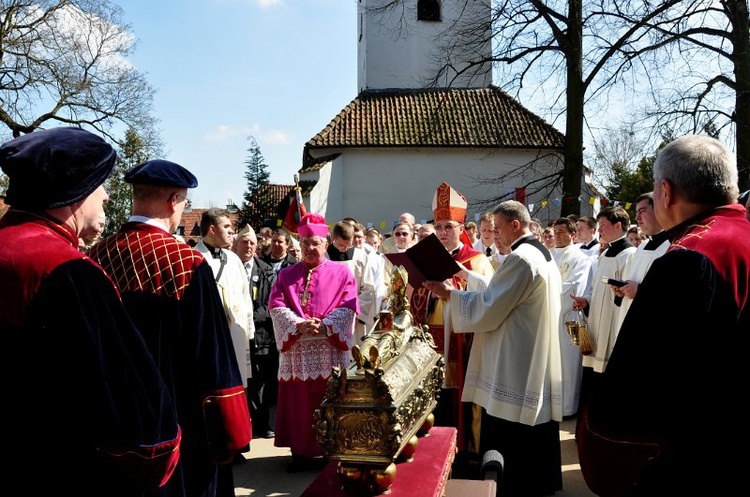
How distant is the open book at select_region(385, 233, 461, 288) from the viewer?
4.58 m

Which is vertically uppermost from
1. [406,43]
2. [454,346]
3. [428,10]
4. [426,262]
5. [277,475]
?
[428,10]

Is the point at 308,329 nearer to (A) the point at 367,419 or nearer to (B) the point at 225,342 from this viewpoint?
(B) the point at 225,342

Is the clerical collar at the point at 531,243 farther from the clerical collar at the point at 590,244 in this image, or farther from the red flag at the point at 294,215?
the clerical collar at the point at 590,244

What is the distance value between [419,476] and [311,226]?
125 inches

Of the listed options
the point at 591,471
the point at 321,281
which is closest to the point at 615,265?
the point at 321,281

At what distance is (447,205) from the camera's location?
5891 mm

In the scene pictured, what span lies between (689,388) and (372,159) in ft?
86.3

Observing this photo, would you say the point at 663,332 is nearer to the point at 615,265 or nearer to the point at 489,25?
the point at 615,265

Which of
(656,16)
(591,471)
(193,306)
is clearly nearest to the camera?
(591,471)

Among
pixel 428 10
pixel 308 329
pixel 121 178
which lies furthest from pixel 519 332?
pixel 428 10

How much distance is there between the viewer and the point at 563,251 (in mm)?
8109

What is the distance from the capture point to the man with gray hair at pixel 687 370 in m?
2.01

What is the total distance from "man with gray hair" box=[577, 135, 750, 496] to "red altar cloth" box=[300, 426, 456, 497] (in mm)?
826

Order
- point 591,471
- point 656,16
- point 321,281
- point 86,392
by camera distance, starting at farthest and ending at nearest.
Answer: point 656,16
point 321,281
point 591,471
point 86,392
